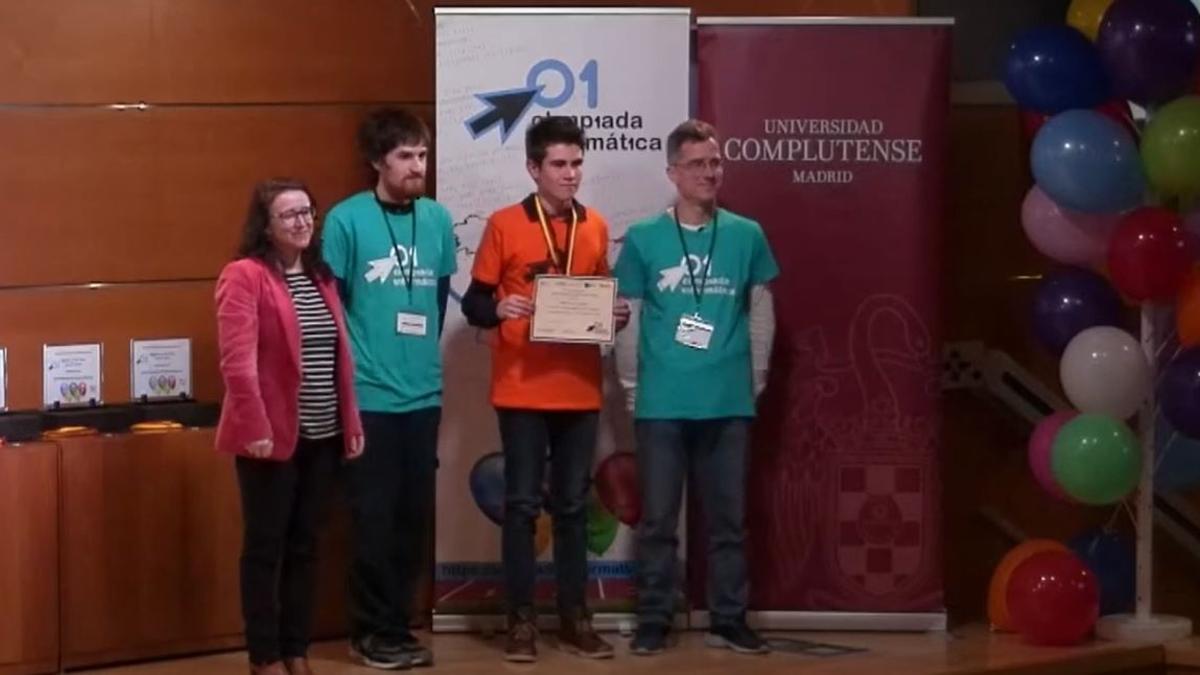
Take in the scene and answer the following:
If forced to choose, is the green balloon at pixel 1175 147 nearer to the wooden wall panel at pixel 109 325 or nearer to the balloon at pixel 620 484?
the balloon at pixel 620 484

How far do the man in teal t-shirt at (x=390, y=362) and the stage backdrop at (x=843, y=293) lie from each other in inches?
38.1

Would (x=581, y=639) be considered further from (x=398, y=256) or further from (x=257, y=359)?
(x=257, y=359)

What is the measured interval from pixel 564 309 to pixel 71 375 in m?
1.41

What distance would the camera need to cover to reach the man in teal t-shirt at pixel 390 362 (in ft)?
17.3

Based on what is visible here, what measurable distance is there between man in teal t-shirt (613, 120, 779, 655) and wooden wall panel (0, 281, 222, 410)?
1.23m

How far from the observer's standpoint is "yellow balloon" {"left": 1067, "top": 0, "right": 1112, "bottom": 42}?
568cm

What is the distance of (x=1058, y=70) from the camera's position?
556 centimetres

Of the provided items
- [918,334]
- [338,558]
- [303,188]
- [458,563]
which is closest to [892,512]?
[918,334]

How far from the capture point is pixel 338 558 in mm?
5770

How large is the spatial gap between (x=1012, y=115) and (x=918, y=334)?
1087 millimetres

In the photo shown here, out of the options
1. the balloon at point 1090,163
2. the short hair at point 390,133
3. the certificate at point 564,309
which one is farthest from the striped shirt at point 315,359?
the balloon at point 1090,163

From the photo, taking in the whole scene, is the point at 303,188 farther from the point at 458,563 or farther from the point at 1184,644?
the point at 1184,644

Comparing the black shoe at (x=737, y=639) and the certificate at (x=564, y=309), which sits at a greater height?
the certificate at (x=564, y=309)

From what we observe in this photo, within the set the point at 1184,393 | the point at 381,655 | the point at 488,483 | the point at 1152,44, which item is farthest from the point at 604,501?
the point at 1152,44
